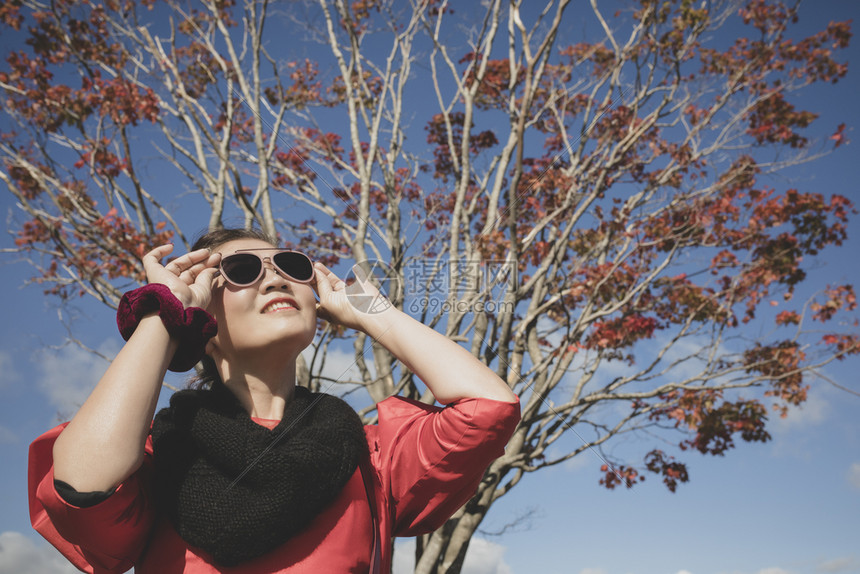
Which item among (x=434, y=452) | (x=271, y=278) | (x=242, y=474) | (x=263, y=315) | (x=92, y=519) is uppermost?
(x=271, y=278)

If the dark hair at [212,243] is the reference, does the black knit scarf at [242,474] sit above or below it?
below

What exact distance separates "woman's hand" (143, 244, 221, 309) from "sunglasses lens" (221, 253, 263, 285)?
0.04 meters

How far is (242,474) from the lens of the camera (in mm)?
1326

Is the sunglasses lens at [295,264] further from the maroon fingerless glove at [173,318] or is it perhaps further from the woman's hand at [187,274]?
the maroon fingerless glove at [173,318]

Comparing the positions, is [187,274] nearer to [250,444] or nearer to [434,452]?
[250,444]

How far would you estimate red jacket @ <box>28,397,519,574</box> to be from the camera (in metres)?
1.22

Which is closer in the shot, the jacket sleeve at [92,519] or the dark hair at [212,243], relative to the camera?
the jacket sleeve at [92,519]

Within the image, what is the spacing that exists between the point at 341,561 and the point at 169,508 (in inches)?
16.2

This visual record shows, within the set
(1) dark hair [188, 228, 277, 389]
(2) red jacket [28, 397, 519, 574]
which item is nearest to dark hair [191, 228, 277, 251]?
(1) dark hair [188, 228, 277, 389]

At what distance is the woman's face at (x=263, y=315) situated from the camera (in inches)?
60.3

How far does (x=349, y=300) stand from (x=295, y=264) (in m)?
0.19

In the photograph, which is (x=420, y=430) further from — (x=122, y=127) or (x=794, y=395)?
(x=794, y=395)

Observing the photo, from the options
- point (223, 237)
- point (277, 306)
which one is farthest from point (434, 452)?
point (223, 237)

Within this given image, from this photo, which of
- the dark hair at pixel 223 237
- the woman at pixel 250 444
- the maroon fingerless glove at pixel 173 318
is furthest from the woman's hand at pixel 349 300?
the maroon fingerless glove at pixel 173 318
